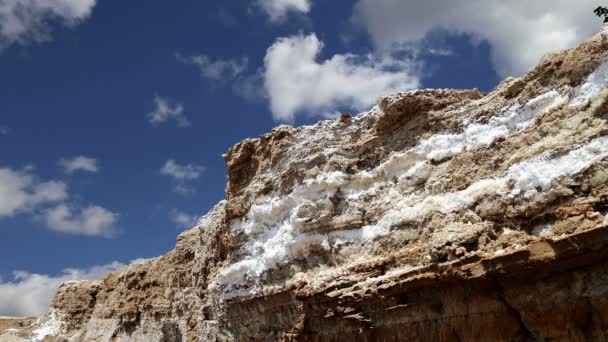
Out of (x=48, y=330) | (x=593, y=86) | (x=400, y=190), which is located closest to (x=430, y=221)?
(x=400, y=190)

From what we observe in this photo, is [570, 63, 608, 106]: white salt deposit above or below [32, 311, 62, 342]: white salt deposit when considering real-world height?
above

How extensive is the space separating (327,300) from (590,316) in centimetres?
579

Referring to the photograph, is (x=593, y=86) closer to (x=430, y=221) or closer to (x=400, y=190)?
(x=430, y=221)

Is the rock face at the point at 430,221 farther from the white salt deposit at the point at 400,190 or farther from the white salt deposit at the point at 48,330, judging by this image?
the white salt deposit at the point at 48,330

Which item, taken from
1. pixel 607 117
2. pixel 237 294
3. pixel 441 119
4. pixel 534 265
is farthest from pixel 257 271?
pixel 607 117

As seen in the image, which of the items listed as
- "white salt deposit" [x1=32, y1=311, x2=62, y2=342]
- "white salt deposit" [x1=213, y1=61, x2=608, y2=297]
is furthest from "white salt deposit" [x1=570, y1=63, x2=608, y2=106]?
"white salt deposit" [x1=32, y1=311, x2=62, y2=342]

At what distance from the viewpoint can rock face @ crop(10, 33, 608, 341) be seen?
32.3ft

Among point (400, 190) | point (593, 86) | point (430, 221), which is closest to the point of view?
point (593, 86)

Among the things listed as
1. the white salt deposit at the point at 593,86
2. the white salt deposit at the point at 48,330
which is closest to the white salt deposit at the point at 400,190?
the white salt deposit at the point at 593,86

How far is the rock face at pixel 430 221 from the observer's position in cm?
984

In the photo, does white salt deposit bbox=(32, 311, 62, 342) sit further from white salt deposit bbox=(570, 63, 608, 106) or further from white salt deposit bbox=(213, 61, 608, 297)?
white salt deposit bbox=(570, 63, 608, 106)

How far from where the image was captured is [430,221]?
1269cm

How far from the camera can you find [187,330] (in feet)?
72.9

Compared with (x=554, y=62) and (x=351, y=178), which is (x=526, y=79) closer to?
(x=554, y=62)
